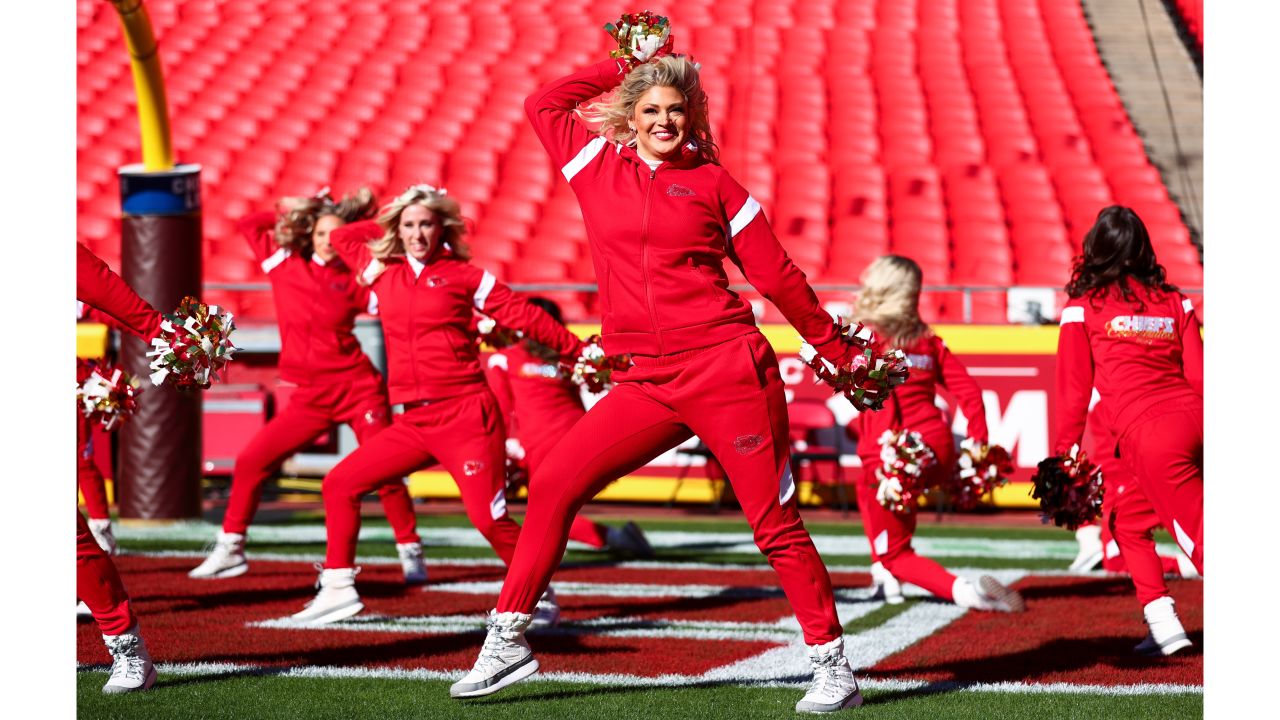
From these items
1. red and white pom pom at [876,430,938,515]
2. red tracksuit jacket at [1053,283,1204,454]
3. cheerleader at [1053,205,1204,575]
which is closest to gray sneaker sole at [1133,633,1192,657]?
cheerleader at [1053,205,1204,575]

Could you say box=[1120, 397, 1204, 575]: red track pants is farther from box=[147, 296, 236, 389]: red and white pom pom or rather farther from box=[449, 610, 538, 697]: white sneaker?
box=[147, 296, 236, 389]: red and white pom pom

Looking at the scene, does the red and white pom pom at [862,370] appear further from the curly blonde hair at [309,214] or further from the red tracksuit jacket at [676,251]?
the curly blonde hair at [309,214]

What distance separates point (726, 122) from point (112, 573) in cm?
1689

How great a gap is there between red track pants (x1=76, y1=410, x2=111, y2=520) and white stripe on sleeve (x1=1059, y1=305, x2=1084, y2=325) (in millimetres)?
4680

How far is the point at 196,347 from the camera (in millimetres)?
4875

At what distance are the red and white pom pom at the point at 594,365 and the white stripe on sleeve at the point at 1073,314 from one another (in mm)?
1603

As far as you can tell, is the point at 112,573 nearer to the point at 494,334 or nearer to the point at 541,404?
the point at 494,334

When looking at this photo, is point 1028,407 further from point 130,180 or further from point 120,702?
point 120,702

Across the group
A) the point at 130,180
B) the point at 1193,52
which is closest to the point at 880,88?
the point at 1193,52

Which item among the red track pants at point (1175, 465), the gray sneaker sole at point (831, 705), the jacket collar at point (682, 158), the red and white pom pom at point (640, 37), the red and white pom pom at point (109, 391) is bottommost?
the gray sneaker sole at point (831, 705)

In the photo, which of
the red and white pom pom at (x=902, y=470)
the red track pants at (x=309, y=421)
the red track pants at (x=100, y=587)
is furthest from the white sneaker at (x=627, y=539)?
the red track pants at (x=100, y=587)

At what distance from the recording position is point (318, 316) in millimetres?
7867

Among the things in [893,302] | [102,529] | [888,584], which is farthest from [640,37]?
[102,529]

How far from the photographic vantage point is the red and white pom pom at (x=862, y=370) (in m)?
4.65
